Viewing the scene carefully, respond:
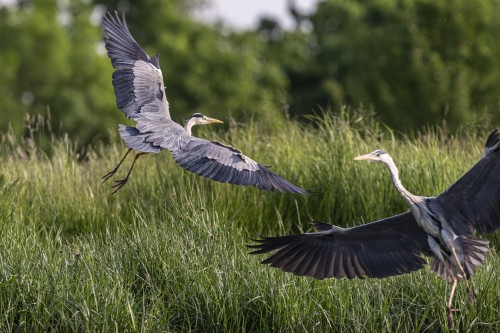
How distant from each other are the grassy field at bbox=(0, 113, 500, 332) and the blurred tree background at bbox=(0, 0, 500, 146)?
12621 millimetres

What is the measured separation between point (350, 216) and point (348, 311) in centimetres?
250

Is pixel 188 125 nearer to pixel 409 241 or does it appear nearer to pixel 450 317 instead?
pixel 409 241

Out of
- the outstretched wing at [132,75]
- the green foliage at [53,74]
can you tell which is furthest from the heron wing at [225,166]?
the green foliage at [53,74]

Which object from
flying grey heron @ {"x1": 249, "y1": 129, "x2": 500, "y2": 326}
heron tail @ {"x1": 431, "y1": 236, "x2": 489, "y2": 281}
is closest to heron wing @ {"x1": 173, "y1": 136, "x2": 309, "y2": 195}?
flying grey heron @ {"x1": 249, "y1": 129, "x2": 500, "y2": 326}

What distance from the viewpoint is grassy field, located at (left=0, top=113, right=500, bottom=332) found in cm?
643

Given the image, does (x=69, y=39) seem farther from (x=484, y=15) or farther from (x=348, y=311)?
(x=348, y=311)

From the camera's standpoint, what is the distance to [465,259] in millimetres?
6766

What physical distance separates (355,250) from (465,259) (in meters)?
0.76

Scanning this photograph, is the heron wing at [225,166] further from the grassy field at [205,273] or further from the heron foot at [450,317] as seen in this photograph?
the heron foot at [450,317]

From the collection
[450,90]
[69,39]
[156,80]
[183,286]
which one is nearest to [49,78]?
[69,39]

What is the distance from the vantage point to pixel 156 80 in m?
8.77

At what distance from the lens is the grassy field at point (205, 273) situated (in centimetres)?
643

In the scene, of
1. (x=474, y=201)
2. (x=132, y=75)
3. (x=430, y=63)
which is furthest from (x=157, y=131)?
(x=430, y=63)

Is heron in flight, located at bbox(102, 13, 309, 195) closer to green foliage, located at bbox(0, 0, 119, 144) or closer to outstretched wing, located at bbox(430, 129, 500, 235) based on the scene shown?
outstretched wing, located at bbox(430, 129, 500, 235)
